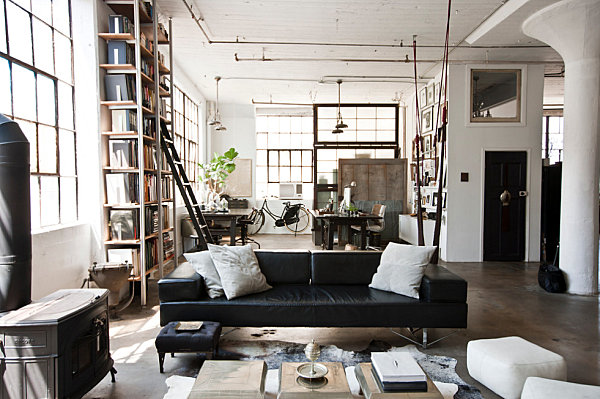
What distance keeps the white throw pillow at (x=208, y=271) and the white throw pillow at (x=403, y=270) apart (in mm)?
1380

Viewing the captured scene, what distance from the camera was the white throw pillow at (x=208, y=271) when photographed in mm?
3322

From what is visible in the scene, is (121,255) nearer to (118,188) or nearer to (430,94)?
(118,188)

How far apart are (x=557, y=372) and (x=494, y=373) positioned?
38 centimetres

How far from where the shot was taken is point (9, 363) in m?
2.12

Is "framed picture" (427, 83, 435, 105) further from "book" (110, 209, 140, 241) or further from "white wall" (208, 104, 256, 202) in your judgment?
"book" (110, 209, 140, 241)

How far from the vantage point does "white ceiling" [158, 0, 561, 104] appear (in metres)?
4.99

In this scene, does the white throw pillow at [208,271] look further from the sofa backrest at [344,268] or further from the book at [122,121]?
the book at [122,121]

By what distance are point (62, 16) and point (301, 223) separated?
8200 millimetres

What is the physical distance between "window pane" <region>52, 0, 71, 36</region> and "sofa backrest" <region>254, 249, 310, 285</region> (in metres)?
3.04

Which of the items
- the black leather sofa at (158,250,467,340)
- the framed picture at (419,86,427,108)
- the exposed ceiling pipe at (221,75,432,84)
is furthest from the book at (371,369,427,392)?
the framed picture at (419,86,427,108)

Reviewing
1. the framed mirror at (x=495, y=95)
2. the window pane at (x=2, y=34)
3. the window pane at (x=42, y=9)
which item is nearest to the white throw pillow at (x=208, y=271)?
the window pane at (x=2, y=34)

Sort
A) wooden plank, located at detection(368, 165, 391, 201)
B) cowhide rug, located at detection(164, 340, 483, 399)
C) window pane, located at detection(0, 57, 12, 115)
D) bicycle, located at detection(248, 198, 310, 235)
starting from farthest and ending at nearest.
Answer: bicycle, located at detection(248, 198, 310, 235)
wooden plank, located at detection(368, 165, 391, 201)
window pane, located at detection(0, 57, 12, 115)
cowhide rug, located at detection(164, 340, 483, 399)

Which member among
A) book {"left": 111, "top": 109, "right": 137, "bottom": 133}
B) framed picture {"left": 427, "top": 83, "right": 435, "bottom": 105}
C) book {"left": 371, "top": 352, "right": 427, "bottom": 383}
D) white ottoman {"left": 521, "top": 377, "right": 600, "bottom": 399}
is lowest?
white ottoman {"left": 521, "top": 377, "right": 600, "bottom": 399}

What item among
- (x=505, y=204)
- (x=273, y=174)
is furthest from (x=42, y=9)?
(x=273, y=174)
